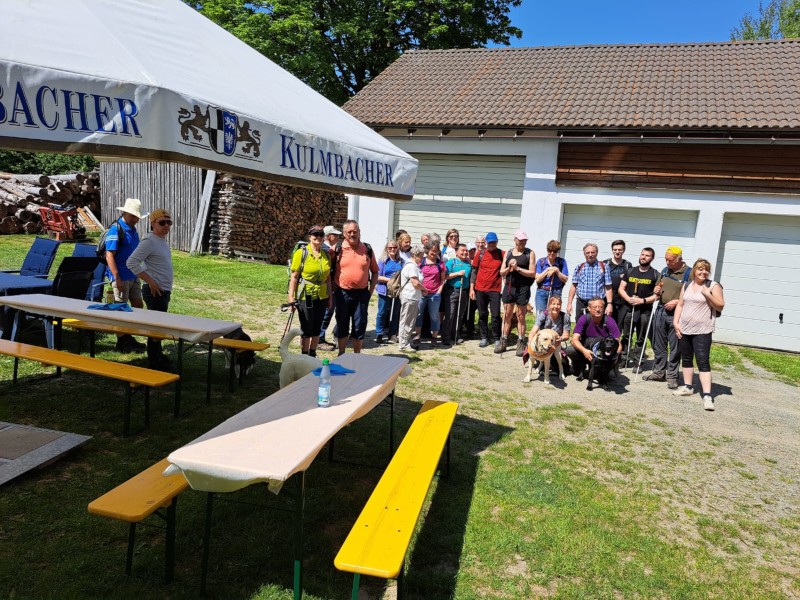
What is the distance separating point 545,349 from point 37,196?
1666cm

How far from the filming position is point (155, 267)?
6.18 metres

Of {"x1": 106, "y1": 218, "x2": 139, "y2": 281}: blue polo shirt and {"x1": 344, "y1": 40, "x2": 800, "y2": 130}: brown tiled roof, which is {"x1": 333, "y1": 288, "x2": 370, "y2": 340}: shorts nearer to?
{"x1": 106, "y1": 218, "x2": 139, "y2": 281}: blue polo shirt

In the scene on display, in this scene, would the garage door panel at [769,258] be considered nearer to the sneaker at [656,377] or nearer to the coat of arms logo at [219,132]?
the sneaker at [656,377]

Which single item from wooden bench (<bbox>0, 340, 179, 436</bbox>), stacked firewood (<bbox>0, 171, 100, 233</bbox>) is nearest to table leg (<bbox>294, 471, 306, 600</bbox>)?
wooden bench (<bbox>0, 340, 179, 436</bbox>)

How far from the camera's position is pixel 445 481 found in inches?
178

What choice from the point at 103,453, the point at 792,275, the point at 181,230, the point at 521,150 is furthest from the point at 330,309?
the point at 181,230

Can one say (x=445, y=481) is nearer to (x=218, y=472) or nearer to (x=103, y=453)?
(x=218, y=472)

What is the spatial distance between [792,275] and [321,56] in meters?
19.9

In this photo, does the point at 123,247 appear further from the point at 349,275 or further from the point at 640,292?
the point at 640,292

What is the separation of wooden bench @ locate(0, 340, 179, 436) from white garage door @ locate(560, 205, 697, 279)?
907 cm

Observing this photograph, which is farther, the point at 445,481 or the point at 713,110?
the point at 713,110

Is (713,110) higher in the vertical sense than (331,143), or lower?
higher

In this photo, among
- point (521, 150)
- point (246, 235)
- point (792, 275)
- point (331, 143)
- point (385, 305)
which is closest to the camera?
point (331, 143)

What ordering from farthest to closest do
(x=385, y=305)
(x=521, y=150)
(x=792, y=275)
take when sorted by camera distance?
(x=521, y=150), (x=792, y=275), (x=385, y=305)
